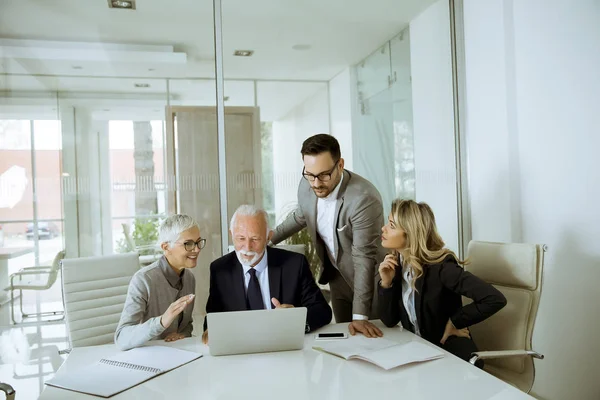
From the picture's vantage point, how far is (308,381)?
5.43 ft

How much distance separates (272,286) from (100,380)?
0.94 metres

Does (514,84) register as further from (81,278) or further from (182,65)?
(81,278)

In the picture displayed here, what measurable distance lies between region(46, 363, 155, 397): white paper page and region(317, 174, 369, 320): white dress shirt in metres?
1.38

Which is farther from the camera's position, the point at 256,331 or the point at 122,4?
the point at 122,4

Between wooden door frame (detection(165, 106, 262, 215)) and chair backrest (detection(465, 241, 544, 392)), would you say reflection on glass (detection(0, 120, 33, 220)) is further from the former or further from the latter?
chair backrest (detection(465, 241, 544, 392))

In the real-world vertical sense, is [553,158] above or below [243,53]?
below

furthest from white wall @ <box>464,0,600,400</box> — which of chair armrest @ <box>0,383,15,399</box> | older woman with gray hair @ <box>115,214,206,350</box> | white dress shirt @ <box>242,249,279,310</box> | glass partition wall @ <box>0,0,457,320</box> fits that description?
chair armrest @ <box>0,383,15,399</box>

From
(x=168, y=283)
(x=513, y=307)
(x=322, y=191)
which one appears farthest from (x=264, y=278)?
(x=513, y=307)

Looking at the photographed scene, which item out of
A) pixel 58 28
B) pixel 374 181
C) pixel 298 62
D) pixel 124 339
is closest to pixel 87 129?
pixel 58 28

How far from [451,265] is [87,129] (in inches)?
99.5

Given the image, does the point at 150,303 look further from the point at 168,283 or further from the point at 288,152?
the point at 288,152

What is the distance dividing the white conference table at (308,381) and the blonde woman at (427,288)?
1.41 ft

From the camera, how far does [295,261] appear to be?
8.19ft

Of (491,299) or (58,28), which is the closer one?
(491,299)
